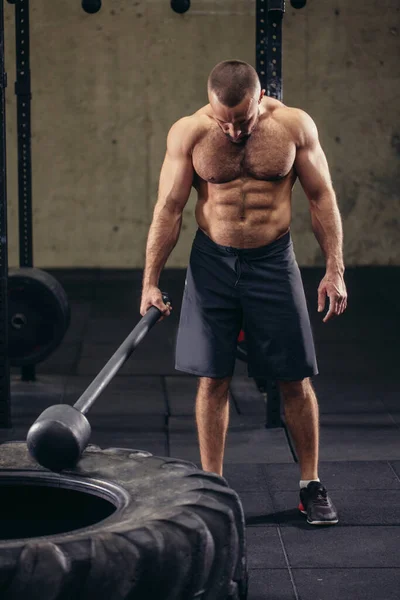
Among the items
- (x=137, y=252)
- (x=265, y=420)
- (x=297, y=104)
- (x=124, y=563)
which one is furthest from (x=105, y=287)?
(x=124, y=563)

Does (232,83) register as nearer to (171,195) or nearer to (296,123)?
(296,123)

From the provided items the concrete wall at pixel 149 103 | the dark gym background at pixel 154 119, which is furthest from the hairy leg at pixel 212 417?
the concrete wall at pixel 149 103

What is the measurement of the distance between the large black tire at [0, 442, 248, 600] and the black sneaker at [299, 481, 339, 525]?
3.56ft

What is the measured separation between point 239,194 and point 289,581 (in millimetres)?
1157

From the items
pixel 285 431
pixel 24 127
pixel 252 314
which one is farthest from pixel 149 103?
pixel 252 314

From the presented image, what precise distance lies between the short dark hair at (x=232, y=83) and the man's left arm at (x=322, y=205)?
26cm

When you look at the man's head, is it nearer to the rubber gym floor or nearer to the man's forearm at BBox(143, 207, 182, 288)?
the man's forearm at BBox(143, 207, 182, 288)

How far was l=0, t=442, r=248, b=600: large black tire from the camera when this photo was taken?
1.95 meters

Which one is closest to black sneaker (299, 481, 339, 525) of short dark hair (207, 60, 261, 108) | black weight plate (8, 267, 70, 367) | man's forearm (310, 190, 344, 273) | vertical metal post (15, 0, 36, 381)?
man's forearm (310, 190, 344, 273)

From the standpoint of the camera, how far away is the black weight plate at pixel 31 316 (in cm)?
534

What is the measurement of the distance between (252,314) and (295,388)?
0.28 metres

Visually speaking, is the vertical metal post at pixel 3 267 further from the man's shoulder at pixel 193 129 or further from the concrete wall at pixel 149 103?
the concrete wall at pixel 149 103

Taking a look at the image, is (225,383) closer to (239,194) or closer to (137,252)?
(239,194)

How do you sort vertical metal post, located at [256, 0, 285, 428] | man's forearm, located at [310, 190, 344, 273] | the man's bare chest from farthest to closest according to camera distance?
vertical metal post, located at [256, 0, 285, 428], man's forearm, located at [310, 190, 344, 273], the man's bare chest
